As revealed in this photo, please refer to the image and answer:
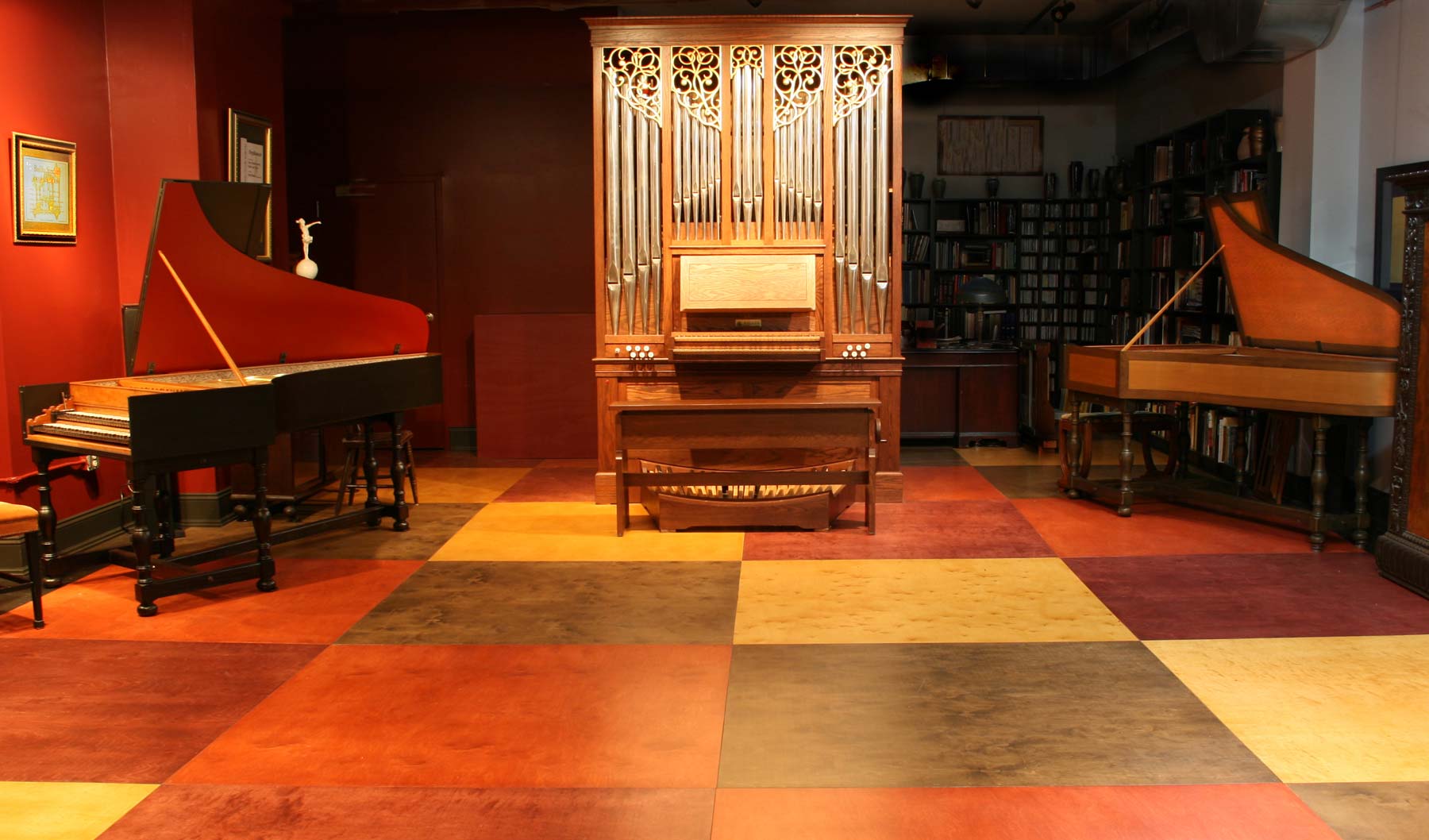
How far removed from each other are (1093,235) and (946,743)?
9181mm

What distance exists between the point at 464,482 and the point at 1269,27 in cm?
578

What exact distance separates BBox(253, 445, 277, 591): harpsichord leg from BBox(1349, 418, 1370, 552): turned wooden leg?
5342mm

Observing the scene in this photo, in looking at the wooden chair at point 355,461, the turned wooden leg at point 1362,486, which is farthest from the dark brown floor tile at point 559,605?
the turned wooden leg at point 1362,486

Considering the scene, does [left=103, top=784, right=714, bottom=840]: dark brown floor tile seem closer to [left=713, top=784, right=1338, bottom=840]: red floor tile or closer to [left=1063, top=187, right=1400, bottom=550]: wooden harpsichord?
[left=713, top=784, right=1338, bottom=840]: red floor tile

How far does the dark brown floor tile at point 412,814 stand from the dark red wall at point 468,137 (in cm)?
648

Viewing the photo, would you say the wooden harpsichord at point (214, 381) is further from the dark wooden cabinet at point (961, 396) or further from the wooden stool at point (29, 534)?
the dark wooden cabinet at point (961, 396)

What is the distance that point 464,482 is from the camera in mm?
8406

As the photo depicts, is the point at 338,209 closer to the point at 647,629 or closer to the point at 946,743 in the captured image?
the point at 647,629

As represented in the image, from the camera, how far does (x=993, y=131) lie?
12109mm

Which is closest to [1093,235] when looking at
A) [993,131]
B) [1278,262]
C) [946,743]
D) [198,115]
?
[993,131]

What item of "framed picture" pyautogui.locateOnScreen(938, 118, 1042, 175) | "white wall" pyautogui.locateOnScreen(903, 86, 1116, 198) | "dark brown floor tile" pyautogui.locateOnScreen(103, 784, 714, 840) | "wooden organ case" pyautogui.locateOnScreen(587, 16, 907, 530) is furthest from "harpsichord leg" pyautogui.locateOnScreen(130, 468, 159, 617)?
"framed picture" pyautogui.locateOnScreen(938, 118, 1042, 175)

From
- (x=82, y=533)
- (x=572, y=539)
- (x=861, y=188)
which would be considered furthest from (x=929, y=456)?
(x=82, y=533)

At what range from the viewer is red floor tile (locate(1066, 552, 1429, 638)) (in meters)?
4.87

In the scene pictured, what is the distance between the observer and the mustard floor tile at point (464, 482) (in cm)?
788
